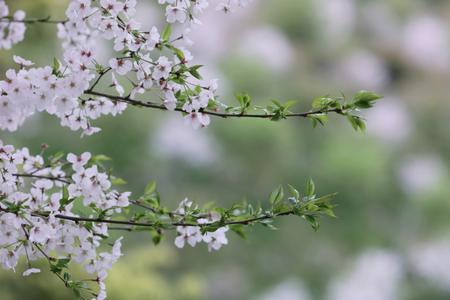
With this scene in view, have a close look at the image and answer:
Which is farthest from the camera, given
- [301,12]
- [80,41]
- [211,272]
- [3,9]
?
[301,12]

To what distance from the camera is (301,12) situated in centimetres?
1474

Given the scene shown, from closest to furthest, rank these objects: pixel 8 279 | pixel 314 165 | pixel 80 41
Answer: pixel 80 41, pixel 8 279, pixel 314 165

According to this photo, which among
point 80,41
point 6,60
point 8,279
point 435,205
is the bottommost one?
point 80,41

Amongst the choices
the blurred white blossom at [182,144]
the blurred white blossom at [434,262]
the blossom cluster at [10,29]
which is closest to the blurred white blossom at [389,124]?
the blurred white blossom at [434,262]

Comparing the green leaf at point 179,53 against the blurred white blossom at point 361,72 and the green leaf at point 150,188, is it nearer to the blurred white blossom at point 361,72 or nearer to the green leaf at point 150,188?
the green leaf at point 150,188

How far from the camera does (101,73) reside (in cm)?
177

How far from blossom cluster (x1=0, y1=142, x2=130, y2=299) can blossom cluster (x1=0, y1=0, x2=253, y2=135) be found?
0.10 metres

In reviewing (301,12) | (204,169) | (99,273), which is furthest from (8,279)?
(301,12)

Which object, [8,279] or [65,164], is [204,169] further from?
[65,164]

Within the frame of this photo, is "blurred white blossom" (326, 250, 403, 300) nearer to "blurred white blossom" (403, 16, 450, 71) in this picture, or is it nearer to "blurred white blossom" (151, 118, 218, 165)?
"blurred white blossom" (151, 118, 218, 165)

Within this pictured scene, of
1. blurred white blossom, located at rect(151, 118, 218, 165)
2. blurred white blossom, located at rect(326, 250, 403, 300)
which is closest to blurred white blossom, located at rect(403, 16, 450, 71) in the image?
blurred white blossom, located at rect(151, 118, 218, 165)

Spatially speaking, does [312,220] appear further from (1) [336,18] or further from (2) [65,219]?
(1) [336,18]

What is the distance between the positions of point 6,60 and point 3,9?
3142 mm

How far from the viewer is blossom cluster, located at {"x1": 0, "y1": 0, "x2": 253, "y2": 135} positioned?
172 centimetres
